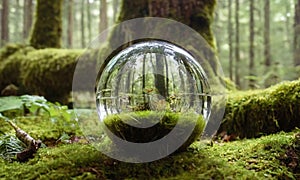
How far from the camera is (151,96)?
190 cm

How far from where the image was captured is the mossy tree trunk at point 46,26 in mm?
6645

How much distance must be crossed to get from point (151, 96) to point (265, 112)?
1390mm

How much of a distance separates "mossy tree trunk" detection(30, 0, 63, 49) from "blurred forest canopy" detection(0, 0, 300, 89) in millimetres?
6265

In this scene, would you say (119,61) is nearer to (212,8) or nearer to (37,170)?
(37,170)

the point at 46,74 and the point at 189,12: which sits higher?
the point at 189,12

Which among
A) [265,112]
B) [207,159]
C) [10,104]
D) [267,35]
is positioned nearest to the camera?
[207,159]

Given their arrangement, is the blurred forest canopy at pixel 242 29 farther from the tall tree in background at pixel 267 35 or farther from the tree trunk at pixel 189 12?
the tree trunk at pixel 189 12

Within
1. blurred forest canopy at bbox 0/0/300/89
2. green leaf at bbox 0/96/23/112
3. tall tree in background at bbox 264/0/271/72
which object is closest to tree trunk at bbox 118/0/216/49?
green leaf at bbox 0/96/23/112

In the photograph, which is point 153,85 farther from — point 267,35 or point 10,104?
point 267,35

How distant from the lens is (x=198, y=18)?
468 cm

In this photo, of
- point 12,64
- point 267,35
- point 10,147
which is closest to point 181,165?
point 10,147

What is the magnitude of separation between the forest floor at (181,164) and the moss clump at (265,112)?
1.46 ft

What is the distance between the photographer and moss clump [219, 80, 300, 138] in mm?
2641

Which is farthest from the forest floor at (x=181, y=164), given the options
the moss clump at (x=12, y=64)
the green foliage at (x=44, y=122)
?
the moss clump at (x=12, y=64)
